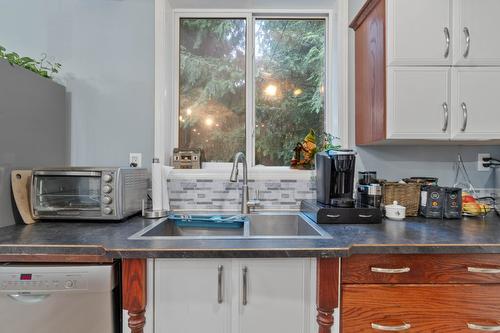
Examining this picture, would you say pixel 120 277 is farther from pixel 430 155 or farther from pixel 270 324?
pixel 430 155

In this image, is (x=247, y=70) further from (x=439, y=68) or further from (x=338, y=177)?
(x=439, y=68)

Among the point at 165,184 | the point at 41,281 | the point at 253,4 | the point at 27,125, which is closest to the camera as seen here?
the point at 41,281

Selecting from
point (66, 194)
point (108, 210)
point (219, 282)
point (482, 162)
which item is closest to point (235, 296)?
point (219, 282)

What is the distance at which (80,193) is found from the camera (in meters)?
1.44

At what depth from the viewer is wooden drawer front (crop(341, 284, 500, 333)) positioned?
3.34ft

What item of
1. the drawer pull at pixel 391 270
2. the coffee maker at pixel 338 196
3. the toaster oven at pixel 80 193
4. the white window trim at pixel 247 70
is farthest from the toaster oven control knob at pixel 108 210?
the drawer pull at pixel 391 270

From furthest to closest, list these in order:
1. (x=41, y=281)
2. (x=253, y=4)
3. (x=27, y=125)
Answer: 1. (x=253, y=4)
2. (x=27, y=125)
3. (x=41, y=281)

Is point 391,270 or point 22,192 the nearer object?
point 391,270

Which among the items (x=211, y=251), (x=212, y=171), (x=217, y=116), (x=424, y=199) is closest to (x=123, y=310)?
(x=211, y=251)

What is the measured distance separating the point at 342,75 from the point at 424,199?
89 cm

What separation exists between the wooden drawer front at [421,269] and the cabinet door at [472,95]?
0.74 m

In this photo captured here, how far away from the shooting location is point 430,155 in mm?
1819

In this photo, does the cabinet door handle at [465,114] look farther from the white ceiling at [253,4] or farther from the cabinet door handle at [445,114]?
the white ceiling at [253,4]

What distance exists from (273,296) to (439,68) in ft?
4.57
